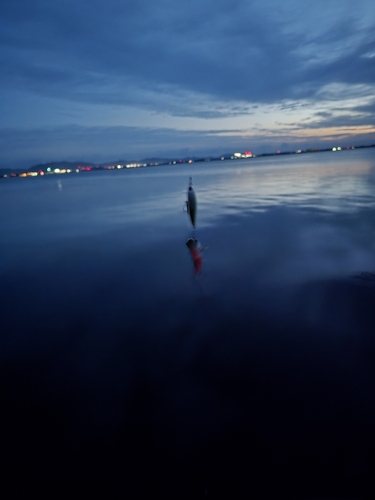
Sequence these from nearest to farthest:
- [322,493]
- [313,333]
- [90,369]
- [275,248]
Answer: [322,493] < [90,369] < [313,333] < [275,248]

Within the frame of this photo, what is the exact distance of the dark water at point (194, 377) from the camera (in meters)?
6.69

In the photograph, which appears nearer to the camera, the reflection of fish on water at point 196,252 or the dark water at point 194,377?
the dark water at point 194,377

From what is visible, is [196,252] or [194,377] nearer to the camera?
[194,377]

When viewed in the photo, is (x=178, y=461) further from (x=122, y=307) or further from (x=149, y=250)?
(x=149, y=250)

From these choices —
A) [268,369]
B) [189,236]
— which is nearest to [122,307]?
[268,369]

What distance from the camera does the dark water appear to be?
669 centimetres

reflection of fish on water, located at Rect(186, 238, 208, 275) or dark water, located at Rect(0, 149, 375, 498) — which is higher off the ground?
dark water, located at Rect(0, 149, 375, 498)

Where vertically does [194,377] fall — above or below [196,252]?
above

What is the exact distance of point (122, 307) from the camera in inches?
551

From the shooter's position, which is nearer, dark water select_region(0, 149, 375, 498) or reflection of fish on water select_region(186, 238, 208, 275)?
dark water select_region(0, 149, 375, 498)

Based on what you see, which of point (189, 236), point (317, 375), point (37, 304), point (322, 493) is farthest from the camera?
point (189, 236)

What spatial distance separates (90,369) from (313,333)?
748cm

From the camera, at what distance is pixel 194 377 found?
9.24 meters

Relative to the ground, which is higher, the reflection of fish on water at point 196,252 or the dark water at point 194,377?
the dark water at point 194,377
